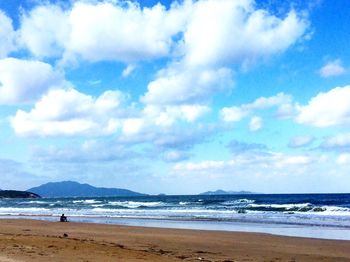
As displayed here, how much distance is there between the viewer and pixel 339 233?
76.4 feet

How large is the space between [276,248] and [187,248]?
132 inches

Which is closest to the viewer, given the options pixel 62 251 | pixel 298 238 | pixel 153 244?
pixel 62 251

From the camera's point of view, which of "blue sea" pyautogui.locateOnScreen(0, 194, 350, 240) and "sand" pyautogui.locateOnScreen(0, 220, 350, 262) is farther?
"blue sea" pyautogui.locateOnScreen(0, 194, 350, 240)

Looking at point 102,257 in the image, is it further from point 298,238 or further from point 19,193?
point 19,193

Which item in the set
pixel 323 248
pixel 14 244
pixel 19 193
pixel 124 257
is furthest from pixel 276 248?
pixel 19 193

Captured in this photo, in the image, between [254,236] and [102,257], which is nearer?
[102,257]

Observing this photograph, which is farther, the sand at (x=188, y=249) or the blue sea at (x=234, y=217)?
the blue sea at (x=234, y=217)

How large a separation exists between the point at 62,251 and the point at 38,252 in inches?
31.0

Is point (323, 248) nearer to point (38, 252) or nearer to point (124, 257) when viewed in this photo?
point (124, 257)

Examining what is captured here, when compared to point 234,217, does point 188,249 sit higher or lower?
lower

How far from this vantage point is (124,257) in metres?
12.5

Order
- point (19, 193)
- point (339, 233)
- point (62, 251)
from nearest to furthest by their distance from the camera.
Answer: point (62, 251), point (339, 233), point (19, 193)

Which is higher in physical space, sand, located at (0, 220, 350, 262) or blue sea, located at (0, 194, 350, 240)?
blue sea, located at (0, 194, 350, 240)

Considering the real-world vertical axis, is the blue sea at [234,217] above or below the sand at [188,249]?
above
